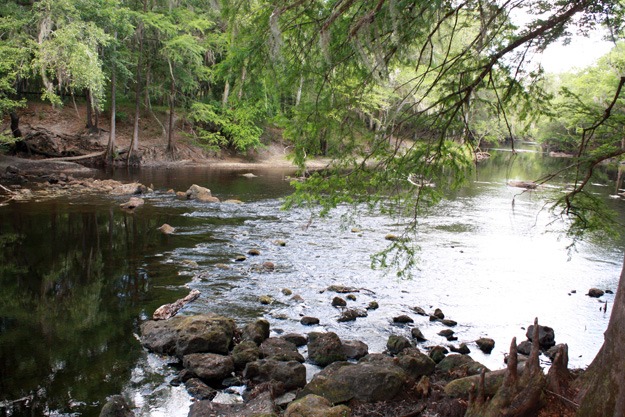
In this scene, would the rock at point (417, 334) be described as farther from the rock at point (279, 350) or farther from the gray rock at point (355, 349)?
the rock at point (279, 350)

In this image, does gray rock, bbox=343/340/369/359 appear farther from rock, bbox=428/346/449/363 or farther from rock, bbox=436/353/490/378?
rock, bbox=436/353/490/378

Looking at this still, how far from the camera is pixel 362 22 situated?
4648 millimetres

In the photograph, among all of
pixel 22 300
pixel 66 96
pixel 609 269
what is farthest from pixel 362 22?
pixel 66 96

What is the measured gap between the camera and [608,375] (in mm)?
3920

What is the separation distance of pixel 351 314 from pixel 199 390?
3.33 metres

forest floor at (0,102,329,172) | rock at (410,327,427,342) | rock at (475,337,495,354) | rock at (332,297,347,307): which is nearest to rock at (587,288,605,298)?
rock at (475,337,495,354)

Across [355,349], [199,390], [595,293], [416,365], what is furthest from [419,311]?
[199,390]

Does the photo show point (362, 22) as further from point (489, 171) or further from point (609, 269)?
point (489, 171)

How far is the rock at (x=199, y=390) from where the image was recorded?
237 inches

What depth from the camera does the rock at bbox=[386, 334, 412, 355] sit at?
7461 millimetres

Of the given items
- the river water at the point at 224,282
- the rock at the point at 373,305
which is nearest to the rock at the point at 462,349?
the river water at the point at 224,282

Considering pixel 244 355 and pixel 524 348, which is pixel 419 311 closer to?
pixel 524 348

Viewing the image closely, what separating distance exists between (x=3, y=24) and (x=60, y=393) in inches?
683

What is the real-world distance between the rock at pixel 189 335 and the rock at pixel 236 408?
1.39 m
